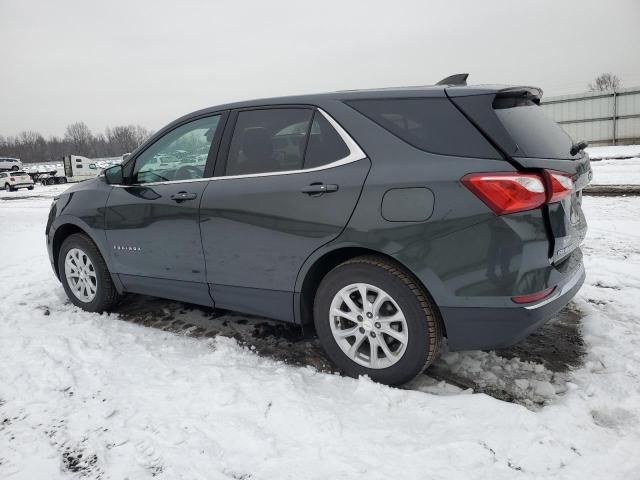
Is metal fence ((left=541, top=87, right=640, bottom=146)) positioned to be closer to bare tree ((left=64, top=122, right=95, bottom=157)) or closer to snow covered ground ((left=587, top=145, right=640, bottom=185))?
snow covered ground ((left=587, top=145, right=640, bottom=185))

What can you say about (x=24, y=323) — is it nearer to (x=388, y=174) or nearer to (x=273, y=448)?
(x=273, y=448)

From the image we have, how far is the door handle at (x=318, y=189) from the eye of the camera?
2.74m

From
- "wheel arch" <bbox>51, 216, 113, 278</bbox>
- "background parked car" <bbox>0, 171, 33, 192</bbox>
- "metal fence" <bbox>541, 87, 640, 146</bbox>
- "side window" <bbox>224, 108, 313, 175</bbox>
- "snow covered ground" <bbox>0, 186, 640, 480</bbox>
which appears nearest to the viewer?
"snow covered ground" <bbox>0, 186, 640, 480</bbox>

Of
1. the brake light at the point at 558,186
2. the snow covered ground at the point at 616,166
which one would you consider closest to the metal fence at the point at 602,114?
the snow covered ground at the point at 616,166

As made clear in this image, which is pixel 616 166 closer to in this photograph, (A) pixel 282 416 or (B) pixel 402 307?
(B) pixel 402 307

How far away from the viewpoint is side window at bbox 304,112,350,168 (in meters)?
2.80

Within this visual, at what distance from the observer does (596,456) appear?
6.71 ft

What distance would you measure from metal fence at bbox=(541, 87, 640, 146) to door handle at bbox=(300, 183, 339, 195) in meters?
20.2

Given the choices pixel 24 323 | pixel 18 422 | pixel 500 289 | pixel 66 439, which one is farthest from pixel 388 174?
pixel 24 323

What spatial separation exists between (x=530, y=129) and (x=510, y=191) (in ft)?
1.73

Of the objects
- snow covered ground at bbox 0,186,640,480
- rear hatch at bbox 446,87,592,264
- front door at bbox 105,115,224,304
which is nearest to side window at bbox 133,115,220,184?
front door at bbox 105,115,224,304

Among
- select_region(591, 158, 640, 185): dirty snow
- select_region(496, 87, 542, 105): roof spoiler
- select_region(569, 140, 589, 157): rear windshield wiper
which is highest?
select_region(496, 87, 542, 105): roof spoiler

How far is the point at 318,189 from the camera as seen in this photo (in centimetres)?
279

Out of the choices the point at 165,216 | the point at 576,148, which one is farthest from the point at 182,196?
the point at 576,148
